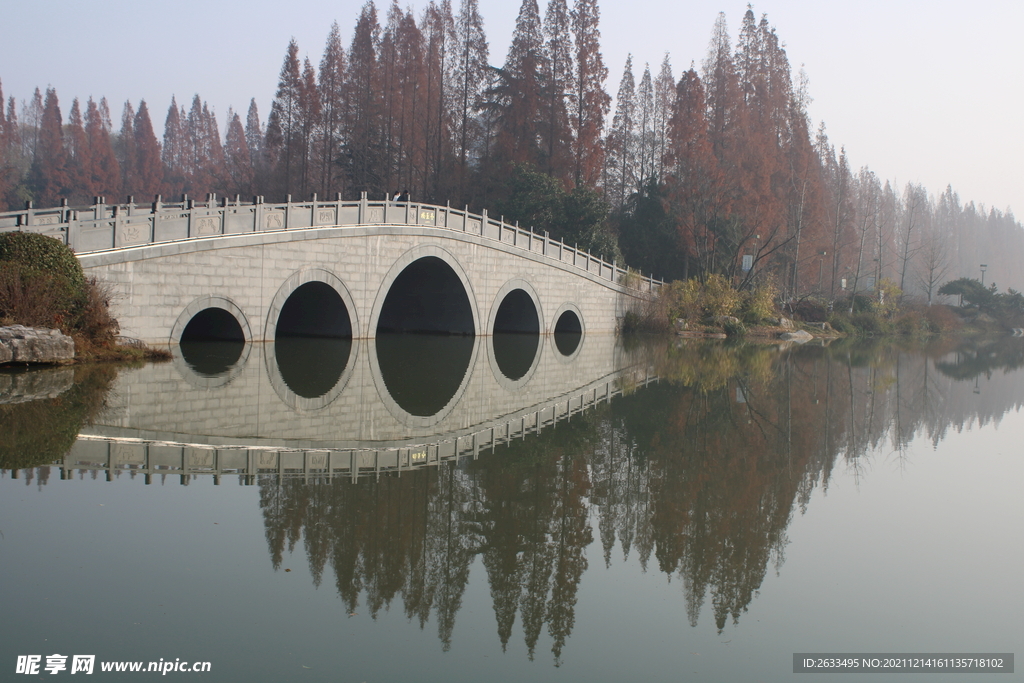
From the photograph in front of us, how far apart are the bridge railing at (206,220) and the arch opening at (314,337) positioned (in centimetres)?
201

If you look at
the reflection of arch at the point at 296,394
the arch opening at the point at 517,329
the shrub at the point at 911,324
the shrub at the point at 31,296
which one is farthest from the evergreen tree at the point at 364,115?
the shrub at the point at 911,324

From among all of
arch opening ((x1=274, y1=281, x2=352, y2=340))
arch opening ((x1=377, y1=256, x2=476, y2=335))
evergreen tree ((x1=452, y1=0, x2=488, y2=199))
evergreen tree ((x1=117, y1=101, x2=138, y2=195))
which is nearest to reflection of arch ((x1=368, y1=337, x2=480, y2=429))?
arch opening ((x1=274, y1=281, x2=352, y2=340))

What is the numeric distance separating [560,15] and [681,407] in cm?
2829

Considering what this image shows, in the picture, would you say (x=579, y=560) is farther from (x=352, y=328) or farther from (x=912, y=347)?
(x=912, y=347)

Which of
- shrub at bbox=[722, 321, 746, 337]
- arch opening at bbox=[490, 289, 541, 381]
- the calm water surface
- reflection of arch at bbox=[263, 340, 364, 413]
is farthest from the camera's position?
shrub at bbox=[722, 321, 746, 337]

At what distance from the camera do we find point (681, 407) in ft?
37.6

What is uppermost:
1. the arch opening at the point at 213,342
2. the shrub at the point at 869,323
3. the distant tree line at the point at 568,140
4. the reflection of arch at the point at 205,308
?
the distant tree line at the point at 568,140

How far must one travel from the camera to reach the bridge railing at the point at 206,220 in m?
13.1

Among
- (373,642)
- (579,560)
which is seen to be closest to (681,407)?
(579,560)

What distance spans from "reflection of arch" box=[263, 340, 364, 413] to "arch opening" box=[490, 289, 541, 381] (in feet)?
18.6

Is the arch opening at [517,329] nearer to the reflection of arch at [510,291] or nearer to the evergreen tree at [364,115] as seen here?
the reflection of arch at [510,291]

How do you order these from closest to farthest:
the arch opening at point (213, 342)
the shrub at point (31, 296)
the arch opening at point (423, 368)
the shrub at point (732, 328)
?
1. the arch opening at point (423, 368)
2. the shrub at point (31, 296)
3. the arch opening at point (213, 342)
4. the shrub at point (732, 328)

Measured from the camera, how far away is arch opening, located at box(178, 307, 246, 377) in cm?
1361

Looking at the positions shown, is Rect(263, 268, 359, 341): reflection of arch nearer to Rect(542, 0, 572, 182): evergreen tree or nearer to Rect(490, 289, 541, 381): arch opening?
Rect(490, 289, 541, 381): arch opening
